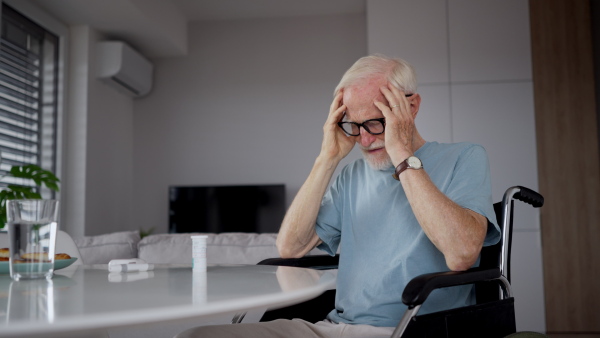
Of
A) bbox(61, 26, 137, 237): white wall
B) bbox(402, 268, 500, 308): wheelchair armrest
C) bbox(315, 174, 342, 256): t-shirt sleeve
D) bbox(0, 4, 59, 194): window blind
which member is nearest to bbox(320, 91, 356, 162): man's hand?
bbox(315, 174, 342, 256): t-shirt sleeve

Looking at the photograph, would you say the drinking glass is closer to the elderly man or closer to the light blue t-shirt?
the elderly man

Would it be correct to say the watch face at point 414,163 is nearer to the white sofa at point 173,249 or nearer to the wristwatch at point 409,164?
the wristwatch at point 409,164

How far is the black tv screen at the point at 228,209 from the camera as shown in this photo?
20.2ft

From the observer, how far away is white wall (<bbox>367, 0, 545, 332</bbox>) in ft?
15.9

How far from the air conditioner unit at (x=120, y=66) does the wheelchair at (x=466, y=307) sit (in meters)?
4.30

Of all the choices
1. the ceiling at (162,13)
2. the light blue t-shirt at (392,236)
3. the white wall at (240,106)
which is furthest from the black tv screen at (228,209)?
the light blue t-shirt at (392,236)

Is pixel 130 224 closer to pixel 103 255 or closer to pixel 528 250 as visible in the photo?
pixel 528 250

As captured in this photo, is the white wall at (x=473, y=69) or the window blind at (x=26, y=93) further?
the white wall at (x=473, y=69)

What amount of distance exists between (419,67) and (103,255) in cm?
326

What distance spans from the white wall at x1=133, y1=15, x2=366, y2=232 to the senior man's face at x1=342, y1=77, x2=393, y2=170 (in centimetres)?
469

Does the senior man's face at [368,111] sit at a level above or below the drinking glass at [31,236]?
above

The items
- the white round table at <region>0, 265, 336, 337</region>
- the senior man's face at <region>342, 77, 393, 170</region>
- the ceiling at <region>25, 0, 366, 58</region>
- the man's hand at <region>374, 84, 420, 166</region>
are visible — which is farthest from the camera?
the ceiling at <region>25, 0, 366, 58</region>

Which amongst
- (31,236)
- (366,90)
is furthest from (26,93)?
(31,236)

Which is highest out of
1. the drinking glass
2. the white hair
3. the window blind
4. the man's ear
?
the window blind
